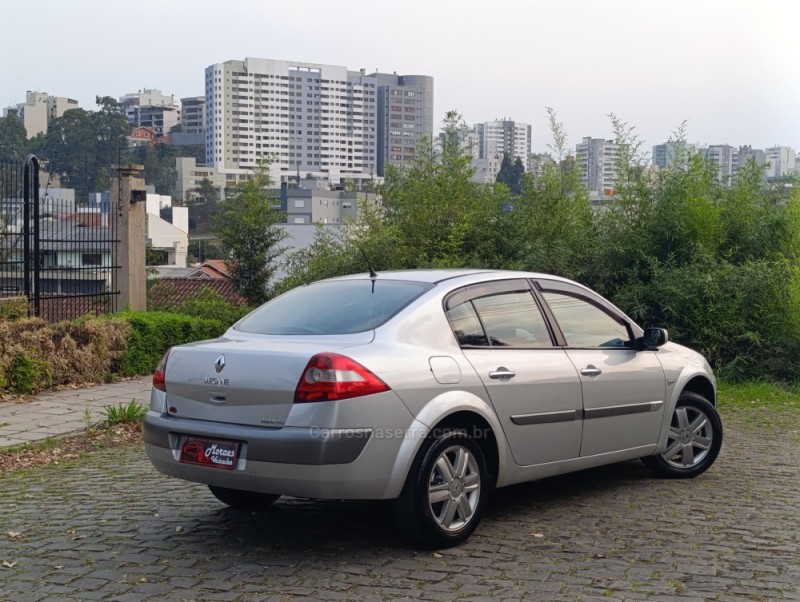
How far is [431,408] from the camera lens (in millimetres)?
5586

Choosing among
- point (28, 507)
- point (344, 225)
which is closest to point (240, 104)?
point (344, 225)

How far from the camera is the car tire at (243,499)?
21.3 ft

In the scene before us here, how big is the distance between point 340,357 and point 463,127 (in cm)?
1507

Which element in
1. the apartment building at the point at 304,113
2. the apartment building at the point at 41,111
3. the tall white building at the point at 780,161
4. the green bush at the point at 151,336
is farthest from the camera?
the apartment building at the point at 304,113

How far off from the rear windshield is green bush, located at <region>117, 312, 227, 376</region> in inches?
293

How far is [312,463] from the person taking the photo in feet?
17.1

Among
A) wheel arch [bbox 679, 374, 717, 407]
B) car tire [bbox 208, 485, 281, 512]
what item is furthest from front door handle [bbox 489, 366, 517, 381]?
wheel arch [bbox 679, 374, 717, 407]

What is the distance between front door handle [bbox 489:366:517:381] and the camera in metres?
6.04

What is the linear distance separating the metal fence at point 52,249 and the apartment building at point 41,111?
9207 centimetres

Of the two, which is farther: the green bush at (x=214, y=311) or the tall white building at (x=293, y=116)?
the tall white building at (x=293, y=116)

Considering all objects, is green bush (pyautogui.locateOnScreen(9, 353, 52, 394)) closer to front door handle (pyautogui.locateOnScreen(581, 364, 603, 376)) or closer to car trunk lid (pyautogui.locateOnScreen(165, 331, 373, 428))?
car trunk lid (pyautogui.locateOnScreen(165, 331, 373, 428))

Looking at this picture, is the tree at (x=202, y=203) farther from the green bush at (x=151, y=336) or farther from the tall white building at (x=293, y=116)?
the tall white building at (x=293, y=116)

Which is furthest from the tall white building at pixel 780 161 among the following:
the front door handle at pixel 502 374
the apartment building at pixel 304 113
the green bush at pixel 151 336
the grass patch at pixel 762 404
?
the apartment building at pixel 304 113

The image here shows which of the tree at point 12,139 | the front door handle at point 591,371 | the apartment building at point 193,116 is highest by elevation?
the apartment building at point 193,116
